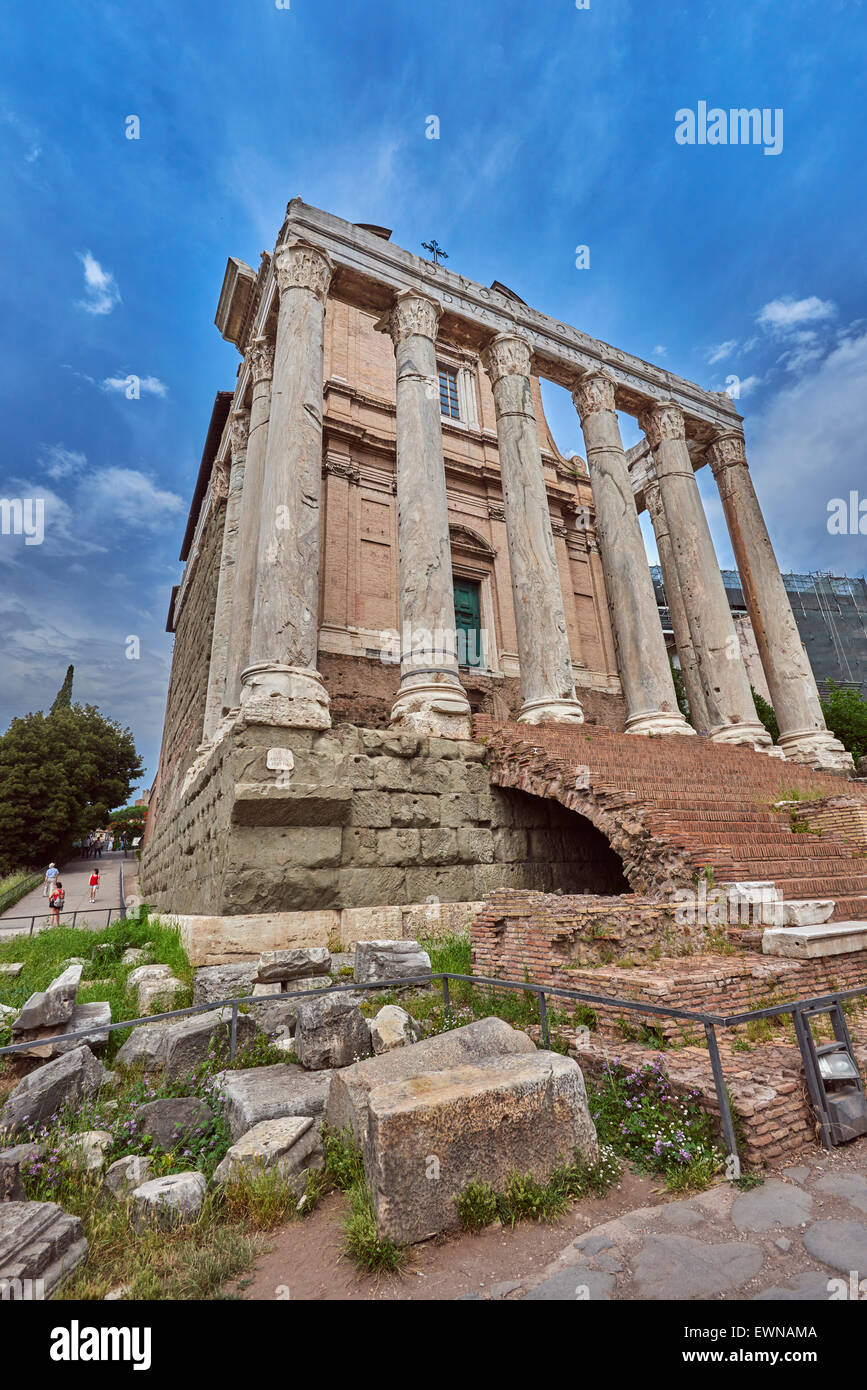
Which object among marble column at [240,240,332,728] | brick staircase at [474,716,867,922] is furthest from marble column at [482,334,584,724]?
marble column at [240,240,332,728]

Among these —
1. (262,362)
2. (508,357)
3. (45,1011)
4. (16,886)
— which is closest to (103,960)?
(45,1011)

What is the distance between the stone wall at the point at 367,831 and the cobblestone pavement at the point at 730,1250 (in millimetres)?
4937

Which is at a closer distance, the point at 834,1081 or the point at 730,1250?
the point at 730,1250

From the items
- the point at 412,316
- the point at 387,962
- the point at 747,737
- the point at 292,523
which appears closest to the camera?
the point at 387,962

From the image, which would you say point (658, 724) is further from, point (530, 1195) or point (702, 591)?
point (530, 1195)

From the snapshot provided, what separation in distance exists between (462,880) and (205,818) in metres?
3.63

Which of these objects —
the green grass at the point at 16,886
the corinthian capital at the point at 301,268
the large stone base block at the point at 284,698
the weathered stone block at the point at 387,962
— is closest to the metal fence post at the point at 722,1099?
the weathered stone block at the point at 387,962

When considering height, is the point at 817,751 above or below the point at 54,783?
below

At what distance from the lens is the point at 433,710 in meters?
9.11

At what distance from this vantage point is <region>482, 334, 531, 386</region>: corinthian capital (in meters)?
13.5

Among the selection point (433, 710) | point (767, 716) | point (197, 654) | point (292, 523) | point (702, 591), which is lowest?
point (433, 710)

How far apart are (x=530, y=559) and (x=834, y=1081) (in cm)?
927
